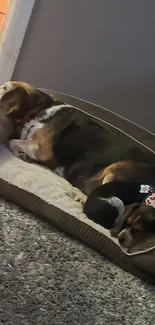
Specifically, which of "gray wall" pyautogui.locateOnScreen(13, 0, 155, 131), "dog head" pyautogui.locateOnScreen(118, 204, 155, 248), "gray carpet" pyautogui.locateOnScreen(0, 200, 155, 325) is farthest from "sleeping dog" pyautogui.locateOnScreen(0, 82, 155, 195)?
"gray wall" pyautogui.locateOnScreen(13, 0, 155, 131)

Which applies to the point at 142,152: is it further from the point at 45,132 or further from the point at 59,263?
the point at 59,263

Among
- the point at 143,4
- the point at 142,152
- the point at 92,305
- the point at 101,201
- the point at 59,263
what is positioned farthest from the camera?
the point at 143,4

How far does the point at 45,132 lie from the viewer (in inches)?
83.4

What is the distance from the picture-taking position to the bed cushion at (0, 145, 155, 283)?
5.44 feet

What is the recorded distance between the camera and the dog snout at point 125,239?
1.71 metres

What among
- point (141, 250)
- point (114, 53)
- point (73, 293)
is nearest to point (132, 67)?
point (114, 53)

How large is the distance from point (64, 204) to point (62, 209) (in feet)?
0.12

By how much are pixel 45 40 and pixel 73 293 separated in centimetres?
141

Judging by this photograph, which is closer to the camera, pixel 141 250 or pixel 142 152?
pixel 141 250

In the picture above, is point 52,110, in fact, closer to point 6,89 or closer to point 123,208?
point 6,89

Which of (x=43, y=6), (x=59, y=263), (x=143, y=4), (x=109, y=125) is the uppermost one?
(x=143, y=4)

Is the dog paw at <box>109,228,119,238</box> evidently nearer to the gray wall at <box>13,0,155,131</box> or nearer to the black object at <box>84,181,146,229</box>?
the black object at <box>84,181,146,229</box>

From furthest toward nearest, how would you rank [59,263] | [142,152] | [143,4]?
[143,4] < [142,152] < [59,263]

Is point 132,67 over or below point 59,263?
over
